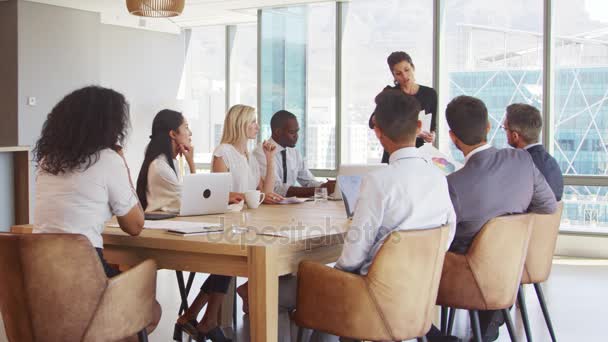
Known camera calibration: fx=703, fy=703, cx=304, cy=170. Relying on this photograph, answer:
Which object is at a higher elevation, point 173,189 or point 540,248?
point 173,189

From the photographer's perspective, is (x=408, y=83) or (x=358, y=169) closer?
(x=358, y=169)

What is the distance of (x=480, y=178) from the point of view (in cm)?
321

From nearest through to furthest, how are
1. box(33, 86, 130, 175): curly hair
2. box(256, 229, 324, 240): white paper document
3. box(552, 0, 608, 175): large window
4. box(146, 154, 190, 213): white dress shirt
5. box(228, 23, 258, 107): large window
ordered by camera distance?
box(33, 86, 130, 175): curly hair < box(256, 229, 324, 240): white paper document < box(146, 154, 190, 213): white dress shirt < box(552, 0, 608, 175): large window < box(228, 23, 258, 107): large window

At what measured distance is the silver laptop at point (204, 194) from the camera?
360 centimetres

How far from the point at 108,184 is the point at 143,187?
133 cm

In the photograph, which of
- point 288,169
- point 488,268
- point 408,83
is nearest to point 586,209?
point 408,83

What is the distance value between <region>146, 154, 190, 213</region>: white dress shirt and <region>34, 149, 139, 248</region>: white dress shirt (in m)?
1.19

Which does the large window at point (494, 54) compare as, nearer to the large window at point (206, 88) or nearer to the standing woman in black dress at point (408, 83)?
the standing woman in black dress at point (408, 83)

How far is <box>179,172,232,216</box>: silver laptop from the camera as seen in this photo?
3598mm

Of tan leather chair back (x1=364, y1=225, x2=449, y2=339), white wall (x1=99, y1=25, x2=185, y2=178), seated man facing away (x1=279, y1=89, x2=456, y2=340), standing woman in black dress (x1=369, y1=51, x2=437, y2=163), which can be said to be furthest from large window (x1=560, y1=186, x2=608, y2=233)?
white wall (x1=99, y1=25, x2=185, y2=178)

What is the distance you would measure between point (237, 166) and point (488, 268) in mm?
2142

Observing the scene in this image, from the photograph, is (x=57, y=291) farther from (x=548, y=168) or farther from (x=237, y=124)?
(x=548, y=168)

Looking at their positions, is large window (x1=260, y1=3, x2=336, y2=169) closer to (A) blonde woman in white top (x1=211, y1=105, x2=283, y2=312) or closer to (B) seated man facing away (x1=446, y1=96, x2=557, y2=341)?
(A) blonde woman in white top (x1=211, y1=105, x2=283, y2=312)

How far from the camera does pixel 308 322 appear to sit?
271cm
